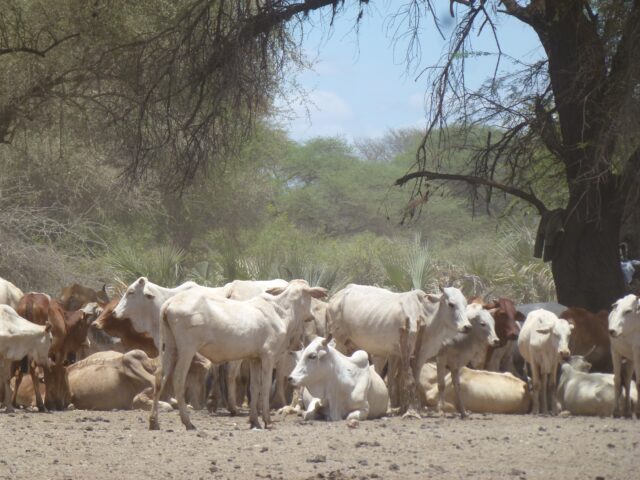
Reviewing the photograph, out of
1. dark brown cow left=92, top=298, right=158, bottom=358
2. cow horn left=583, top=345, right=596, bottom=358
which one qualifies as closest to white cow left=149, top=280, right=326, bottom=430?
dark brown cow left=92, top=298, right=158, bottom=358

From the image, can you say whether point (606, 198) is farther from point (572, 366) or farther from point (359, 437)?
point (359, 437)

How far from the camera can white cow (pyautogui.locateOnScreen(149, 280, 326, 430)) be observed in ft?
40.4

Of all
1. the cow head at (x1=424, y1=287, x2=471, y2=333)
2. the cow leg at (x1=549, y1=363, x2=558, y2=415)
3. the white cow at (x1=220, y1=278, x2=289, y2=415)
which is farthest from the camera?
the cow leg at (x1=549, y1=363, x2=558, y2=415)

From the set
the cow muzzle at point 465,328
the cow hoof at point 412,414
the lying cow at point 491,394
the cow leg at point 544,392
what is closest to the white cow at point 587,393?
the cow leg at point 544,392

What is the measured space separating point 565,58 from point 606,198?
2.44 m

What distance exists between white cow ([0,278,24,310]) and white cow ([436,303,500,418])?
18.5 ft

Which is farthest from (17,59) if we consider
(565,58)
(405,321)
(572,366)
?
(572,366)

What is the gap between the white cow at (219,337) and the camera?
1230 centimetres

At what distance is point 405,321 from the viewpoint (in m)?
15.1

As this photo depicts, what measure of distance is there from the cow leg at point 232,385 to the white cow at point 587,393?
3918mm

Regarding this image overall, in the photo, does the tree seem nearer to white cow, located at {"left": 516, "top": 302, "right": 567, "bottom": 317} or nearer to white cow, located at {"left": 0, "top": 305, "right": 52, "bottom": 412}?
white cow, located at {"left": 516, "top": 302, "right": 567, "bottom": 317}

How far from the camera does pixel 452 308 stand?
15.2m

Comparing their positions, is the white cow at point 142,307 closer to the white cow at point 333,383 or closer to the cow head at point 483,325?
the white cow at point 333,383

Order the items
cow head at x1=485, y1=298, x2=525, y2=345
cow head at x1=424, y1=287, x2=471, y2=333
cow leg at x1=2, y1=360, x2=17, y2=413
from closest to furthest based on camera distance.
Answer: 1. cow leg at x1=2, y1=360, x2=17, y2=413
2. cow head at x1=424, y1=287, x2=471, y2=333
3. cow head at x1=485, y1=298, x2=525, y2=345
